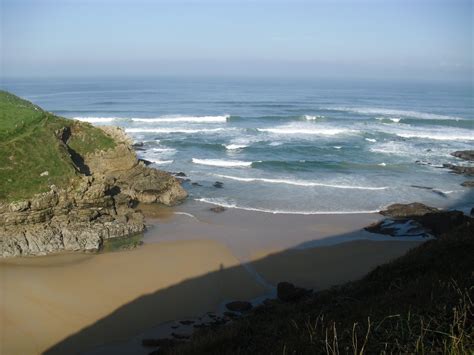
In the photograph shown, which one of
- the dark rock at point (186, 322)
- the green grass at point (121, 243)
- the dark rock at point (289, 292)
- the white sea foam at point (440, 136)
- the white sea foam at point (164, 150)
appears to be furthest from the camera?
the white sea foam at point (440, 136)

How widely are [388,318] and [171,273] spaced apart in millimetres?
10163

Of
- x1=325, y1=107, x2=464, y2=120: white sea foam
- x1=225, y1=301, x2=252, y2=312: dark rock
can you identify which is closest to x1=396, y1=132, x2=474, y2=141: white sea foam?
x1=325, y1=107, x2=464, y2=120: white sea foam

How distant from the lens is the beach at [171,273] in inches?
474

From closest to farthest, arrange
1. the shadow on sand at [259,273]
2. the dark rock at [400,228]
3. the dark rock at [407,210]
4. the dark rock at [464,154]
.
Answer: the shadow on sand at [259,273]
the dark rock at [400,228]
the dark rock at [407,210]
the dark rock at [464,154]

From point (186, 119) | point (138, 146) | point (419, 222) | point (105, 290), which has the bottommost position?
point (105, 290)

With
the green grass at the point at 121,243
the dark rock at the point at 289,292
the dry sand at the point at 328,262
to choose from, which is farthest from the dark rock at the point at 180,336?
the green grass at the point at 121,243

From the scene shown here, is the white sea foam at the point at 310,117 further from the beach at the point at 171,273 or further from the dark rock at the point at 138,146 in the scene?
the beach at the point at 171,273

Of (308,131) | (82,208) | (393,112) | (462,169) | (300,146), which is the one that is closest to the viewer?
(82,208)

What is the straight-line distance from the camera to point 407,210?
70.3 ft

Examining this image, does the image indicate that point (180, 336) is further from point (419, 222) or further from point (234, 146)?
point (234, 146)

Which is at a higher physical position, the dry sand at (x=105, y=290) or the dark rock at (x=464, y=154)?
the dark rock at (x=464, y=154)

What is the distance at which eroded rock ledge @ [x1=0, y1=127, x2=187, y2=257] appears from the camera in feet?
52.8

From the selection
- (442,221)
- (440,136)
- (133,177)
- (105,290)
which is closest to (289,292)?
(105,290)

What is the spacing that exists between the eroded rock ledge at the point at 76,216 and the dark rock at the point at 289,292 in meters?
7.41
